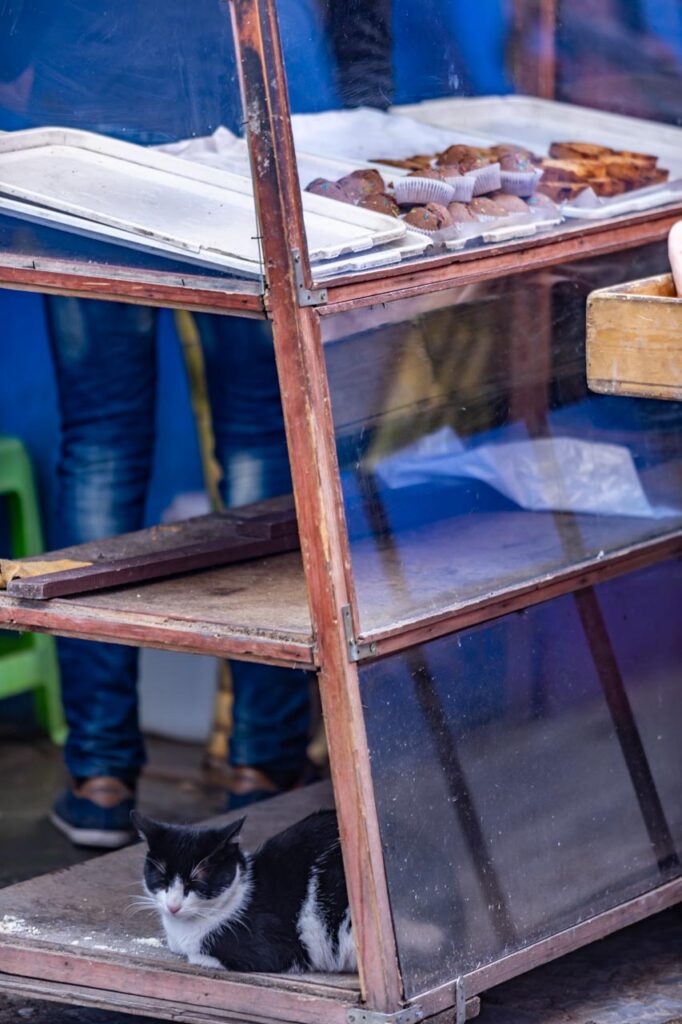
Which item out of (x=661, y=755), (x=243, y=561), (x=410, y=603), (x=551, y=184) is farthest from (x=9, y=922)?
(x=551, y=184)

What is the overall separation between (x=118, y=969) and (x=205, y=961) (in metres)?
0.14

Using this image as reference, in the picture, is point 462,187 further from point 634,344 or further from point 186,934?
point 186,934

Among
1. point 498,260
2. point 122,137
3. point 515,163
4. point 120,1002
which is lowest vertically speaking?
point 120,1002

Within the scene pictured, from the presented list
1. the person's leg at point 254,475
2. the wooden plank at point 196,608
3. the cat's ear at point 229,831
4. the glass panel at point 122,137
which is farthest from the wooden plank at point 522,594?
the person's leg at point 254,475

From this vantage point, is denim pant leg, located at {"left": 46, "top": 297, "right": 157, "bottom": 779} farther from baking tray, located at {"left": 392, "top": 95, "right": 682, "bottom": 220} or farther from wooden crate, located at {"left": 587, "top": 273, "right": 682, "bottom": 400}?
wooden crate, located at {"left": 587, "top": 273, "right": 682, "bottom": 400}

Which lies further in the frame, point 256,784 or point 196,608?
point 256,784

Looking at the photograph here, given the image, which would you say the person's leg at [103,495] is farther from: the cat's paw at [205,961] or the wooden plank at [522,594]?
the wooden plank at [522,594]

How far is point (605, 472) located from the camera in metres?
2.94

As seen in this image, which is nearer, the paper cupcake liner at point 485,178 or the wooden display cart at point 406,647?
the wooden display cart at point 406,647

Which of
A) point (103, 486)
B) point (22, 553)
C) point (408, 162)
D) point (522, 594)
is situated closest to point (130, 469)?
point (103, 486)

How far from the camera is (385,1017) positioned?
7.82ft

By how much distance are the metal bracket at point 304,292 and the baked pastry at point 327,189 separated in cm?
34

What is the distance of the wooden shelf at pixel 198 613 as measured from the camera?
2.44 meters

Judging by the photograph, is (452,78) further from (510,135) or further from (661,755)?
(661,755)
